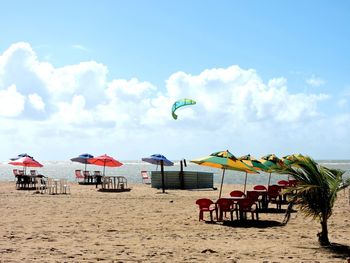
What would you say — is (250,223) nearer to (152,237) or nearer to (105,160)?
(152,237)

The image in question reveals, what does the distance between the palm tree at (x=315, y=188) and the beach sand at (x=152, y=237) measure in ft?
2.16

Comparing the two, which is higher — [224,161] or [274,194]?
[224,161]

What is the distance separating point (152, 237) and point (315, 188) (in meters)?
3.45

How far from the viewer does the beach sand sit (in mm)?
7957

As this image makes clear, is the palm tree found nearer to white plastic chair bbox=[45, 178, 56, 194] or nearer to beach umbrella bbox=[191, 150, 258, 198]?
beach umbrella bbox=[191, 150, 258, 198]

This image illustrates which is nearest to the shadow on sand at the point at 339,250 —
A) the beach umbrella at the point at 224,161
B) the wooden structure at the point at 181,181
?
the beach umbrella at the point at 224,161

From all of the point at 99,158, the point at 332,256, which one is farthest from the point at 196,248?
the point at 99,158

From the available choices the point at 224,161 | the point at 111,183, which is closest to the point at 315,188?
the point at 224,161

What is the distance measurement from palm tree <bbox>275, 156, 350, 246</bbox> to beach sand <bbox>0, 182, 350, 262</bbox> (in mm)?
658

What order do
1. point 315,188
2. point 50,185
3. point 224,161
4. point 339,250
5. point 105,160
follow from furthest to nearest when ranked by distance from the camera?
point 105,160 < point 50,185 < point 224,161 < point 315,188 < point 339,250

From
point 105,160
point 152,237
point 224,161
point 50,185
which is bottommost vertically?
point 152,237

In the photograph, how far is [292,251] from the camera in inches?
331

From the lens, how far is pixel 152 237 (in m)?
9.87

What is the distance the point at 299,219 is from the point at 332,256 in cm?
477
